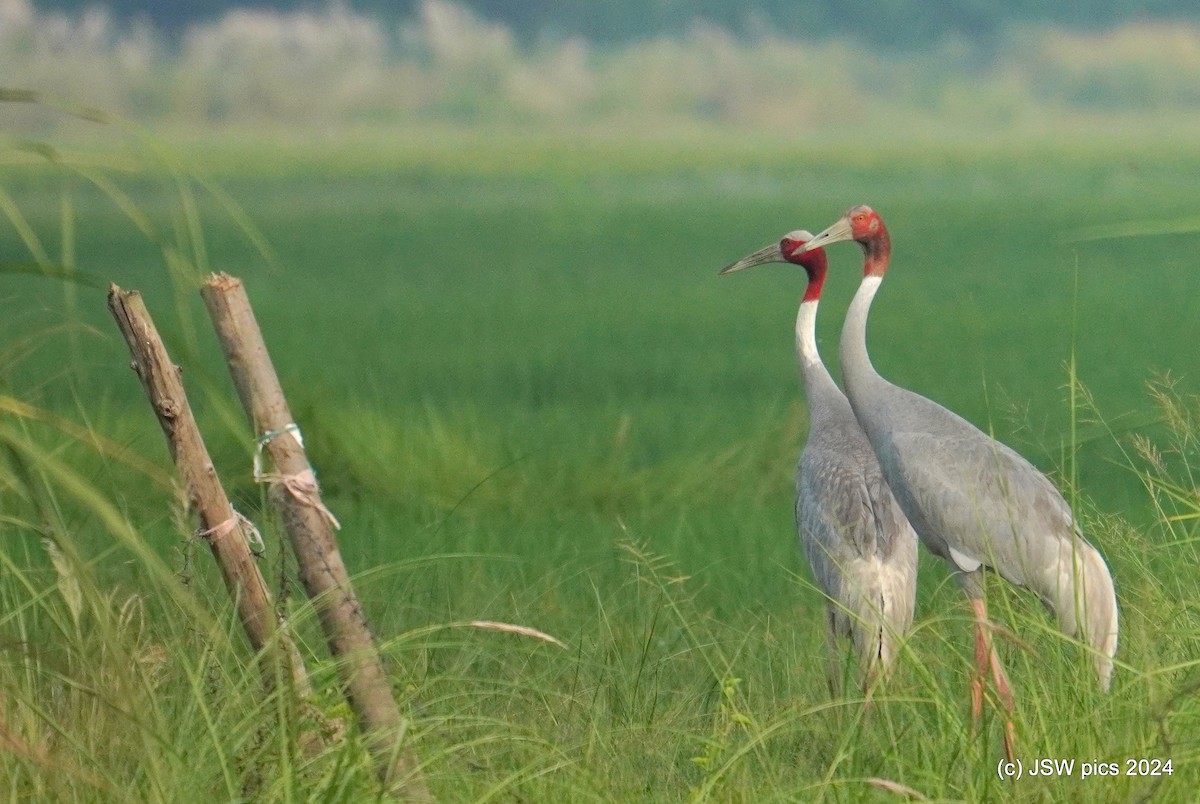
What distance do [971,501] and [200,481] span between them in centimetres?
164

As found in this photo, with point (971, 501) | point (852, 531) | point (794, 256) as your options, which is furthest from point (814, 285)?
point (971, 501)

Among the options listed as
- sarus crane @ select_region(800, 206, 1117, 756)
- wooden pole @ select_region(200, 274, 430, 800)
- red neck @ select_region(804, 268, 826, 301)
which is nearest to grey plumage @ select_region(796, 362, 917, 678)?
sarus crane @ select_region(800, 206, 1117, 756)

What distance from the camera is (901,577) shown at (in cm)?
361

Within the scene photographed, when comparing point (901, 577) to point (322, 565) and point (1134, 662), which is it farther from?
point (322, 565)

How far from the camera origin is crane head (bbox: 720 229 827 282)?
14.8 ft

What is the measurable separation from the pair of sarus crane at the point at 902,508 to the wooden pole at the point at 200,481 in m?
1.25

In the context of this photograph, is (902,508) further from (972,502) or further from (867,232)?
(867,232)

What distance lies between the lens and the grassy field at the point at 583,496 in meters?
2.13

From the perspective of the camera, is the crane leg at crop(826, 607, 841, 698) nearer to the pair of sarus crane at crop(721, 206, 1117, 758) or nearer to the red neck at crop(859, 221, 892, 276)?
the pair of sarus crane at crop(721, 206, 1117, 758)

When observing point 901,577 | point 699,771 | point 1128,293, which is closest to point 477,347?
point 1128,293

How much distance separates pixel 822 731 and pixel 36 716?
120 cm

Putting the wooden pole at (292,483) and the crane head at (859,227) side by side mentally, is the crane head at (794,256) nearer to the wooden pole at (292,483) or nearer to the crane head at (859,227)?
the crane head at (859,227)

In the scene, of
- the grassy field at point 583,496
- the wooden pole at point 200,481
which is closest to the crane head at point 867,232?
the grassy field at point 583,496

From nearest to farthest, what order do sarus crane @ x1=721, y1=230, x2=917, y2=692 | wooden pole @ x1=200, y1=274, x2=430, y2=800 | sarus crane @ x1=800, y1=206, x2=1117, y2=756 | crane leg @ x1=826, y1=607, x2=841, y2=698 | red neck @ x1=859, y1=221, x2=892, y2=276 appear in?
wooden pole @ x1=200, y1=274, x2=430, y2=800, crane leg @ x1=826, y1=607, x2=841, y2=698, sarus crane @ x1=800, y1=206, x2=1117, y2=756, sarus crane @ x1=721, y1=230, x2=917, y2=692, red neck @ x1=859, y1=221, x2=892, y2=276
